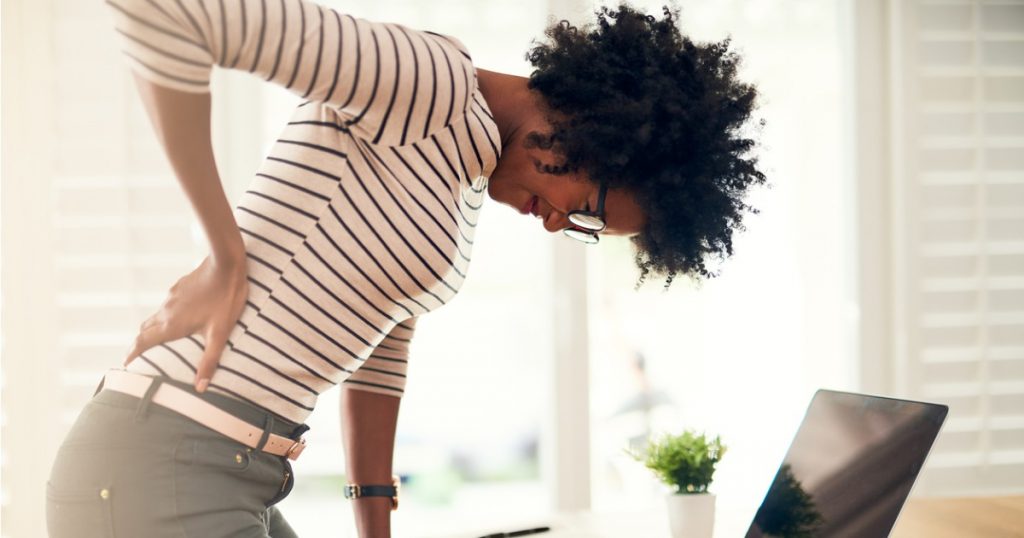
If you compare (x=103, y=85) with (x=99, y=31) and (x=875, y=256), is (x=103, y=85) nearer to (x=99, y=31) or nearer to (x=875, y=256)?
(x=99, y=31)

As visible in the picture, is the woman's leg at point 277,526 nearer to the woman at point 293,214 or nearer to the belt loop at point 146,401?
the woman at point 293,214

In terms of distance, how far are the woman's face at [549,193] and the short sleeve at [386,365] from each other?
8.9 inches

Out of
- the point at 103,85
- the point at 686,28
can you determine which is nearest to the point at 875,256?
the point at 686,28

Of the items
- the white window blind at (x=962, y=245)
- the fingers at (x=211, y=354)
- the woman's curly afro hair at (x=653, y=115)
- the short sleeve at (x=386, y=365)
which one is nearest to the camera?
the fingers at (x=211, y=354)

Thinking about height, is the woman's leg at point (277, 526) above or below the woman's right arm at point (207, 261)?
below

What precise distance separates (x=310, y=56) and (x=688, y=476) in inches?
32.9

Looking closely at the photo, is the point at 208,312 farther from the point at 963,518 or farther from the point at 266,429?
the point at 963,518

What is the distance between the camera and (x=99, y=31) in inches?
89.9

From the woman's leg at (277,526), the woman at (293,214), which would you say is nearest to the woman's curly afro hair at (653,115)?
the woman at (293,214)

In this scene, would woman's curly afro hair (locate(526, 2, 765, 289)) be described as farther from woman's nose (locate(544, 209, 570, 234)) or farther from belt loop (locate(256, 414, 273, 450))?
belt loop (locate(256, 414, 273, 450))

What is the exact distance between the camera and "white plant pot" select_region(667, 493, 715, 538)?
4.22 feet

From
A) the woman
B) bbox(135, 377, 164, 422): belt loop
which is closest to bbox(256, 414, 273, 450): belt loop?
the woman

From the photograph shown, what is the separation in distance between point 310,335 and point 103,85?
5.61 ft

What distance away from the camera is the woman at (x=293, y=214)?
77 centimetres
